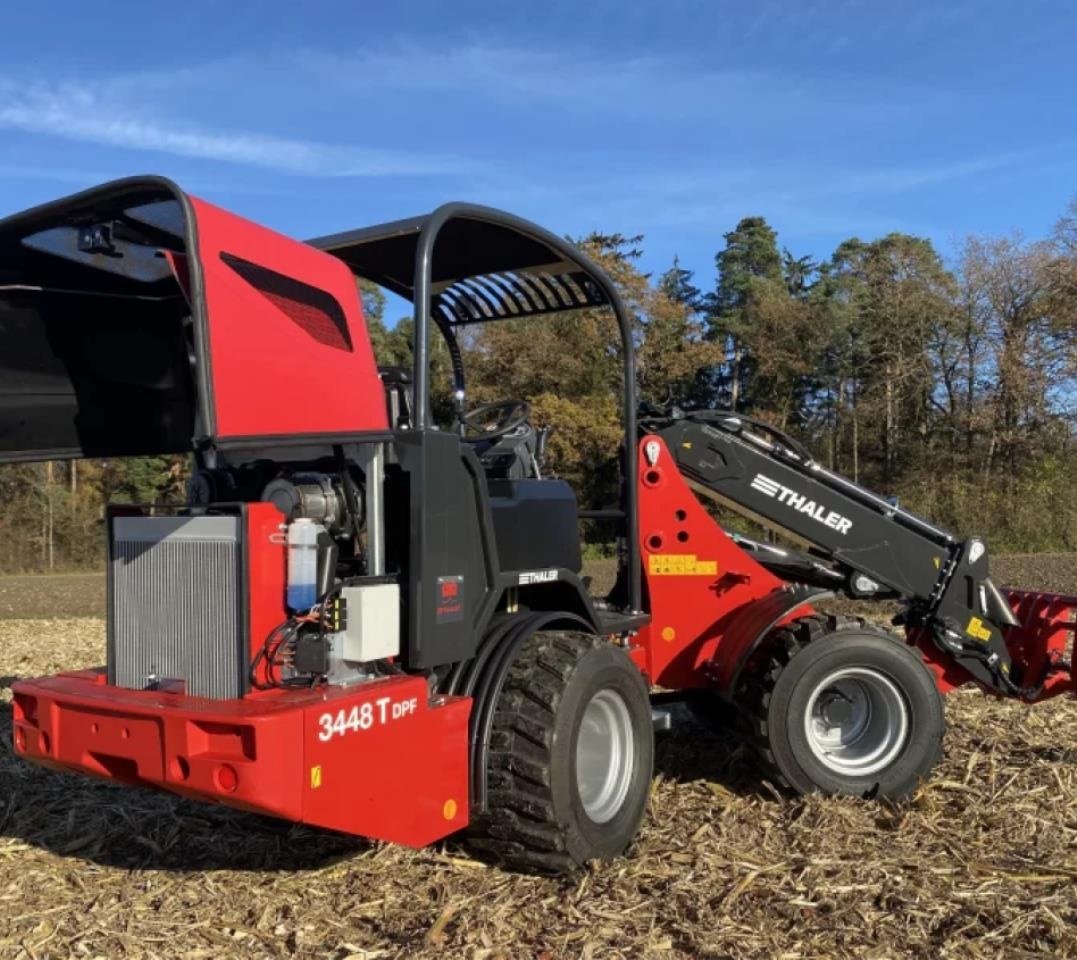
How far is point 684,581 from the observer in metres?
5.64

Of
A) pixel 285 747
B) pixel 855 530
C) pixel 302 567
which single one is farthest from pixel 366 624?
pixel 855 530

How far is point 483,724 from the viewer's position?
4.11 m

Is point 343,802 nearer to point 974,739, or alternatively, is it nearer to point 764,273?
point 974,739

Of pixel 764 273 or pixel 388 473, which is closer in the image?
pixel 388 473

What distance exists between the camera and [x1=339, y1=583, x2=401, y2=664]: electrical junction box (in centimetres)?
369

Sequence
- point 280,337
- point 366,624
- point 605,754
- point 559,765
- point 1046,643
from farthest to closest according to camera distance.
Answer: point 1046,643 < point 605,754 < point 559,765 < point 366,624 < point 280,337

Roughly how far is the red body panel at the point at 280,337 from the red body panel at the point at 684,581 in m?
2.06

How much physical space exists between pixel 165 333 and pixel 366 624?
6.13 ft

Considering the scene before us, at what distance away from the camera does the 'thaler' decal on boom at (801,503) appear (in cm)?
576

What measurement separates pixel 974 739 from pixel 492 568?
11.8 ft

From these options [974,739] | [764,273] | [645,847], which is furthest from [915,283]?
[645,847]

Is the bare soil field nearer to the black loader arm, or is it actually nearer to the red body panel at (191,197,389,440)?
the black loader arm

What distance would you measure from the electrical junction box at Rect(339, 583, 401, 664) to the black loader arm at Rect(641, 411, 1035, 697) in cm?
235

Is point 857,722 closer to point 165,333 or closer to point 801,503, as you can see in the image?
point 801,503
